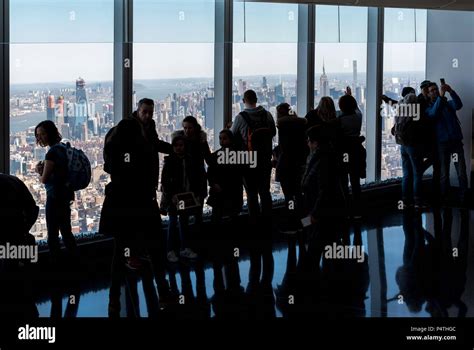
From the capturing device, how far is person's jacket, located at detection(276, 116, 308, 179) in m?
6.46

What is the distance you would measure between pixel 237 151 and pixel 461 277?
2076 millimetres

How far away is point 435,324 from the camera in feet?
19.9

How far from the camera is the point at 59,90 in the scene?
6164mm

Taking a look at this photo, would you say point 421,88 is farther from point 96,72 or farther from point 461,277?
point 96,72

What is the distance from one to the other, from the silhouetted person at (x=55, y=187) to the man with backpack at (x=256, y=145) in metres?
1.34

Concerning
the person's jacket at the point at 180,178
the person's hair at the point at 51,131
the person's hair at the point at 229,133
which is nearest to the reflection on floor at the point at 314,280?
the person's jacket at the point at 180,178

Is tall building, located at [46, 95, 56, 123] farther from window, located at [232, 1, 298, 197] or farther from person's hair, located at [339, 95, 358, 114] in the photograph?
person's hair, located at [339, 95, 358, 114]

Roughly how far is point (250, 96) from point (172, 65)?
0.66 m

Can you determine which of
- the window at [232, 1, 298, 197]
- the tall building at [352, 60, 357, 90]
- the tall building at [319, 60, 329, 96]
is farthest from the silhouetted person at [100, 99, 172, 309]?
the tall building at [352, 60, 357, 90]

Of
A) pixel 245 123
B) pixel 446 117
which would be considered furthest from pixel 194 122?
pixel 446 117

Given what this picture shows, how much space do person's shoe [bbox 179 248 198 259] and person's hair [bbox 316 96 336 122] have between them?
57.1 inches

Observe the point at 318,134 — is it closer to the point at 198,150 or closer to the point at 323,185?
the point at 323,185

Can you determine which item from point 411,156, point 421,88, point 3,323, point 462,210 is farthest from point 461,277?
point 3,323

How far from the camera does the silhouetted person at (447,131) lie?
6891 mm
